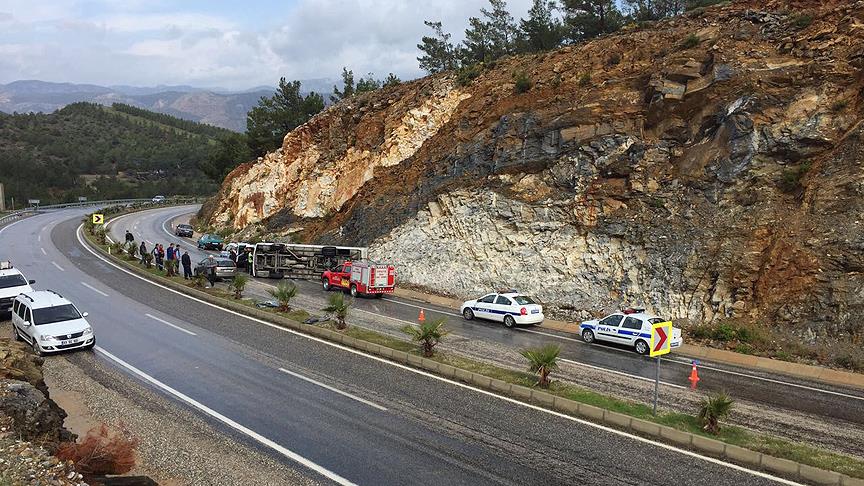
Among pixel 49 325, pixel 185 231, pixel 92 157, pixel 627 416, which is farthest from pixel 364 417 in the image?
pixel 92 157

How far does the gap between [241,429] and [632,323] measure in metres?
14.6

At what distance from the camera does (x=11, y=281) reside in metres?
23.3

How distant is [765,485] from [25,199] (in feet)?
380

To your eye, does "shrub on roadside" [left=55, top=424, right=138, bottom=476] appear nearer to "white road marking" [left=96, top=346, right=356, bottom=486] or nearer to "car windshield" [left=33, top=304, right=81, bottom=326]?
"white road marking" [left=96, top=346, right=356, bottom=486]

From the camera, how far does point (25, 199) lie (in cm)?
9675

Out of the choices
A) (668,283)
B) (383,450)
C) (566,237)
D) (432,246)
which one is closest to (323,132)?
(432,246)

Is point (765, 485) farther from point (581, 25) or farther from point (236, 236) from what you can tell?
point (236, 236)

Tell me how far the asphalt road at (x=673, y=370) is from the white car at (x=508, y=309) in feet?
1.35

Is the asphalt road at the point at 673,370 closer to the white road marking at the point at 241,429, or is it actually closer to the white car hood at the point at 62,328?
the white road marking at the point at 241,429

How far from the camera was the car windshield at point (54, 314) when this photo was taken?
17.8 meters

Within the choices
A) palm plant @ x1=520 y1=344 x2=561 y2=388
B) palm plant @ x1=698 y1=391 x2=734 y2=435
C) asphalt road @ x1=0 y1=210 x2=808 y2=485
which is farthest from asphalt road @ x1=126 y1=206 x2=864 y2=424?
asphalt road @ x1=0 y1=210 x2=808 y2=485

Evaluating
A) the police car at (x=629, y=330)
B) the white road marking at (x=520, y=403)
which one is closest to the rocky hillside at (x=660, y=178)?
the police car at (x=629, y=330)

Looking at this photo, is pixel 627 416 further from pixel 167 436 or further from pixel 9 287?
pixel 9 287

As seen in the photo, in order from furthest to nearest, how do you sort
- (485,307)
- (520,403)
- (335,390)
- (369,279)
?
1. (369,279)
2. (485,307)
3. (335,390)
4. (520,403)
